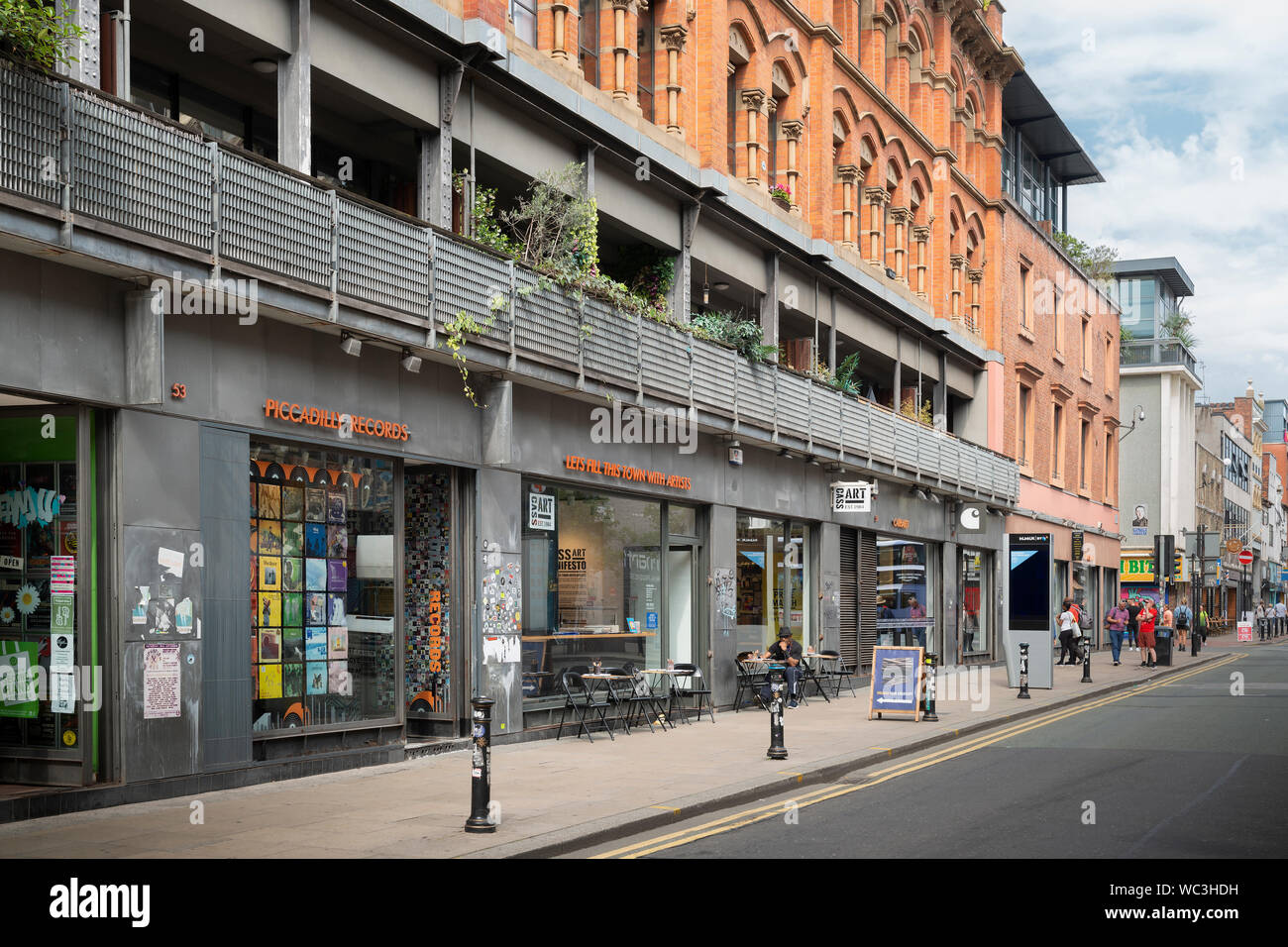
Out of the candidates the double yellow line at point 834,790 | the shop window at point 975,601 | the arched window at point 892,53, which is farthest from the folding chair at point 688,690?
the arched window at point 892,53

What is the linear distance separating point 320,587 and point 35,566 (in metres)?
3.21

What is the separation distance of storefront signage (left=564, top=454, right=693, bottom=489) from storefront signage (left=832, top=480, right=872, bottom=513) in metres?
5.95

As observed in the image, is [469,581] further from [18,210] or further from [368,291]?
[18,210]

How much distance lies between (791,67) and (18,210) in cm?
1909

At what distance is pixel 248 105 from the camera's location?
1498 centimetres

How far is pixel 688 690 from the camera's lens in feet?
66.1

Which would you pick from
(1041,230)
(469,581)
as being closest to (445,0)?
(469,581)

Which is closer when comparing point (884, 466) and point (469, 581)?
point (469, 581)

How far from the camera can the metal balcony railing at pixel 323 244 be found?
1014 cm

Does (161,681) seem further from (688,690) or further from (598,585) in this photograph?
(688,690)

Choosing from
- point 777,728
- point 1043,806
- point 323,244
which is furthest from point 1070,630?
point 323,244

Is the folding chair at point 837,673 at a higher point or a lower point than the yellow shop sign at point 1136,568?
lower

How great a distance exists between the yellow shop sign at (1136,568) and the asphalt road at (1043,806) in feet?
137

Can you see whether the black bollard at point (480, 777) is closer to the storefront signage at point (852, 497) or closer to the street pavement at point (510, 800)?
the street pavement at point (510, 800)
